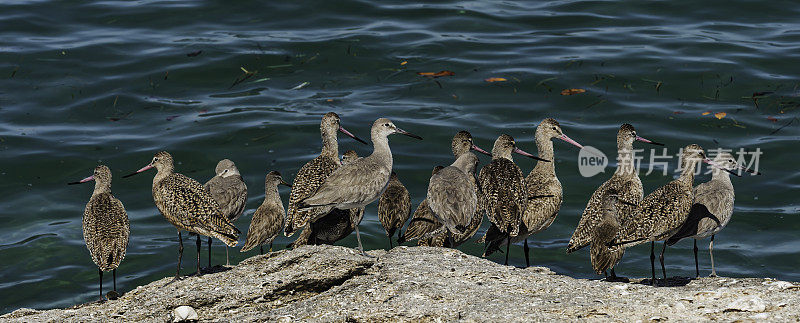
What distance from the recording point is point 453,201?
1071 centimetres

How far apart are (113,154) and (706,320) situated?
11.9 m

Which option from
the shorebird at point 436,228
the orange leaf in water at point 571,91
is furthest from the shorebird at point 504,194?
the orange leaf in water at point 571,91

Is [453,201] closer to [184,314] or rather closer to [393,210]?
[393,210]

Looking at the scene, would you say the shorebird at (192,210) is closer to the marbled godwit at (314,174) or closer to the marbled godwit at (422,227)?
the marbled godwit at (314,174)

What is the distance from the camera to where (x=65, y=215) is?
1483cm

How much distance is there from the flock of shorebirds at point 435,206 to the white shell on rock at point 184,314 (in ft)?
4.79

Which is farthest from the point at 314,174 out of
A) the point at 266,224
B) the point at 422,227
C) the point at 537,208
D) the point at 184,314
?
the point at 184,314

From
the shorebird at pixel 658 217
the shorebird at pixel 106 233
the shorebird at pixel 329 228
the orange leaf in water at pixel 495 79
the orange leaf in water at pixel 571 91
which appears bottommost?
the shorebird at pixel 329 228

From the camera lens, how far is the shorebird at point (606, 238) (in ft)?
33.4

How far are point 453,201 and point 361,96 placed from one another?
8.55 meters

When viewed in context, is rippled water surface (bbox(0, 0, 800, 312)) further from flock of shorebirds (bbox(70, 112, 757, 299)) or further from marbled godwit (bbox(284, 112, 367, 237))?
marbled godwit (bbox(284, 112, 367, 237))

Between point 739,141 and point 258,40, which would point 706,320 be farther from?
point 258,40

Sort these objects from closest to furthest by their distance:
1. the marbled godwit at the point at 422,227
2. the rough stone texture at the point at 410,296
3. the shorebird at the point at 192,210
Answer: the rough stone texture at the point at 410,296 → the shorebird at the point at 192,210 → the marbled godwit at the point at 422,227

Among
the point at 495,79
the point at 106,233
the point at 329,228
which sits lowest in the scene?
the point at 329,228
